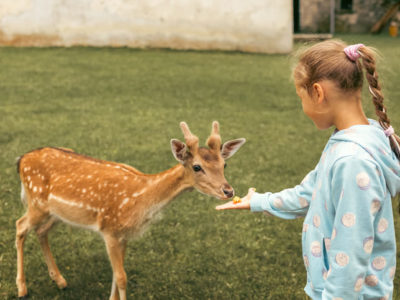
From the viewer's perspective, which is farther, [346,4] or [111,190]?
[346,4]

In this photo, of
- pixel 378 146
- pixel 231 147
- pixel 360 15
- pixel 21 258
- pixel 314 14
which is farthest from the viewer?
pixel 360 15

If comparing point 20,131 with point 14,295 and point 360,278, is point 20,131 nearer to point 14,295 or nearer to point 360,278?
point 14,295

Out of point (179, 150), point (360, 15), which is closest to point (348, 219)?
point (179, 150)

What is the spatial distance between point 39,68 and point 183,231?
31.6 feet

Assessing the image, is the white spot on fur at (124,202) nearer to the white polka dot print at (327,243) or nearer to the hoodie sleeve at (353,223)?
the white polka dot print at (327,243)

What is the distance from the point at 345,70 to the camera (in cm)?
236

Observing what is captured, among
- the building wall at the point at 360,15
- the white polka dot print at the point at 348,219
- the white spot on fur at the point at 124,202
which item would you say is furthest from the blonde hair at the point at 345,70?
the building wall at the point at 360,15

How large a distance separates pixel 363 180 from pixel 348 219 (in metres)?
0.17

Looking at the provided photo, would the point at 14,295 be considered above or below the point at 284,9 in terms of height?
above

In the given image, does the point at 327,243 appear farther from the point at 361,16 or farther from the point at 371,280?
the point at 361,16

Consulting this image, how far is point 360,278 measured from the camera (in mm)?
2211

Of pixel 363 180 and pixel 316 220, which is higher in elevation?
pixel 363 180

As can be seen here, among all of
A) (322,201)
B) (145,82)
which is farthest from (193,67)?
(322,201)

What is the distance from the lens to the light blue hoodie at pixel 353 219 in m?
2.18
